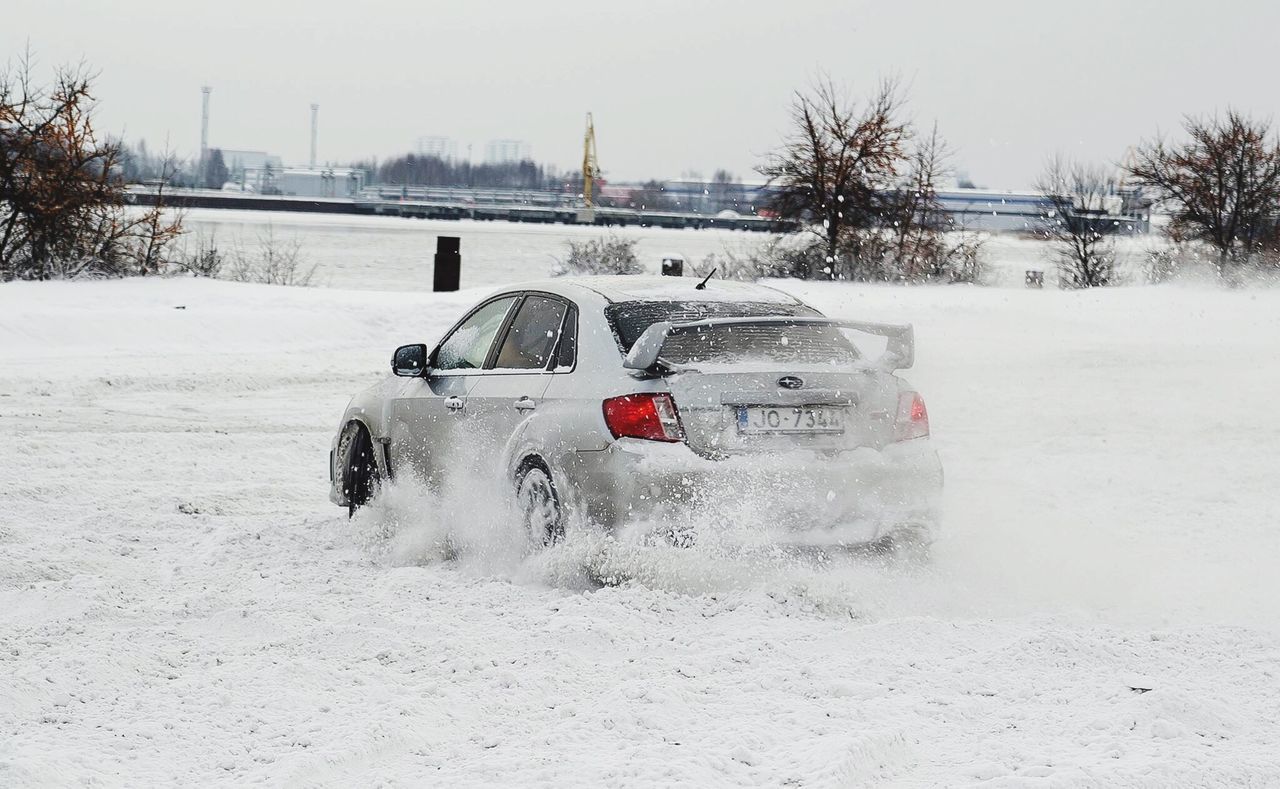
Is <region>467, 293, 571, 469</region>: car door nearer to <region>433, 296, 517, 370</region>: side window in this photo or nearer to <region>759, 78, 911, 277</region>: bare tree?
<region>433, 296, 517, 370</region>: side window

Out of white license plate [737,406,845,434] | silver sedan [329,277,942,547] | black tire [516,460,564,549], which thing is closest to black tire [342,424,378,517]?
silver sedan [329,277,942,547]

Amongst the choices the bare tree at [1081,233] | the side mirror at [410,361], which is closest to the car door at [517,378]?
the side mirror at [410,361]

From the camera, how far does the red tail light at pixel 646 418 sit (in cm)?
588

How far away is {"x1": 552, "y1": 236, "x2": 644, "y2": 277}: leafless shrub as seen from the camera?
2783cm

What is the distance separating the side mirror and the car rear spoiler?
1810mm

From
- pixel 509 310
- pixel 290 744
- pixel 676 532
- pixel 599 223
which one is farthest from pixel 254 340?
pixel 599 223

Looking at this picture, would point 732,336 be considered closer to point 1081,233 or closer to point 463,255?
point 1081,233

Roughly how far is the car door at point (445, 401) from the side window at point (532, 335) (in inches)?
5.2

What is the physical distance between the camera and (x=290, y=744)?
13.9ft

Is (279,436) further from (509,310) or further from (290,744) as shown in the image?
(290,744)

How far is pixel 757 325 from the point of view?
6.20m

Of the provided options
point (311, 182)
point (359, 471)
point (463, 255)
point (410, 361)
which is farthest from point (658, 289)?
point (311, 182)

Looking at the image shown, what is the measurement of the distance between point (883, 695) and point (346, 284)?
3093 centimetres

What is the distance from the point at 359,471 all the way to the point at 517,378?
1720 millimetres
